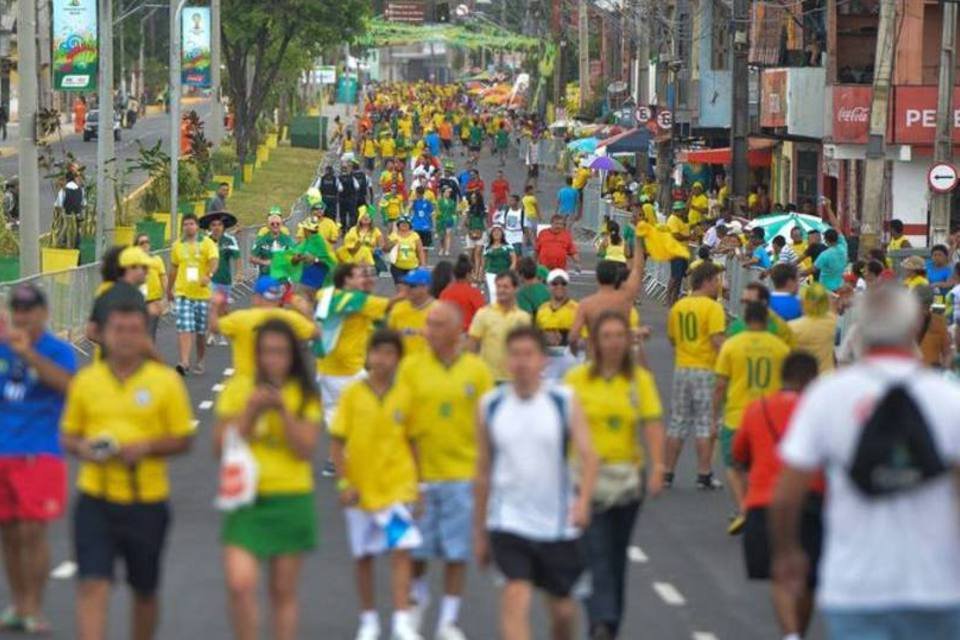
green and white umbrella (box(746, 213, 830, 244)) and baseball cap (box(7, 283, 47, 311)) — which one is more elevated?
baseball cap (box(7, 283, 47, 311))

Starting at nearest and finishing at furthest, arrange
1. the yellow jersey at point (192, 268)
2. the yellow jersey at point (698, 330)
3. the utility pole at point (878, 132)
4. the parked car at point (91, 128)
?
the yellow jersey at point (698, 330) → the yellow jersey at point (192, 268) → the utility pole at point (878, 132) → the parked car at point (91, 128)

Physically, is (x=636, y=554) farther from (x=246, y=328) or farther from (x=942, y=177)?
(x=942, y=177)

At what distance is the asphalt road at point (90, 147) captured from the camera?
61.2 metres

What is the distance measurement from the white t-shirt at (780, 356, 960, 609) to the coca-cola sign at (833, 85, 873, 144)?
36724 millimetres

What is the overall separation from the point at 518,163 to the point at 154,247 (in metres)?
48.4

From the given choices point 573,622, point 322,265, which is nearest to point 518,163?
point 322,265

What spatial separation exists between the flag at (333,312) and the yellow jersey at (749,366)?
3.16m

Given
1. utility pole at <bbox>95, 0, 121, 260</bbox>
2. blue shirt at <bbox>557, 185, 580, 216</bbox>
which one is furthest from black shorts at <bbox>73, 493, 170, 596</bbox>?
blue shirt at <bbox>557, 185, 580, 216</bbox>

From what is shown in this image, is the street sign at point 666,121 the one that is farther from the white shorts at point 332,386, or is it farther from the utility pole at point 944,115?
the white shorts at point 332,386

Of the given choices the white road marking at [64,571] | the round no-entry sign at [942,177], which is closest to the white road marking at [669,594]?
the white road marking at [64,571]

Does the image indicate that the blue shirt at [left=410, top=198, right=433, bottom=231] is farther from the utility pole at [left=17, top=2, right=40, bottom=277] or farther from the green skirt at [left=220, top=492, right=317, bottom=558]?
the green skirt at [left=220, top=492, right=317, bottom=558]

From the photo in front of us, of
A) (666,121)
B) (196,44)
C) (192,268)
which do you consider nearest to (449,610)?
(192,268)

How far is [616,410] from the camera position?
39.8 ft

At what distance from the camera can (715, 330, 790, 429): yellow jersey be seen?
51.8ft
